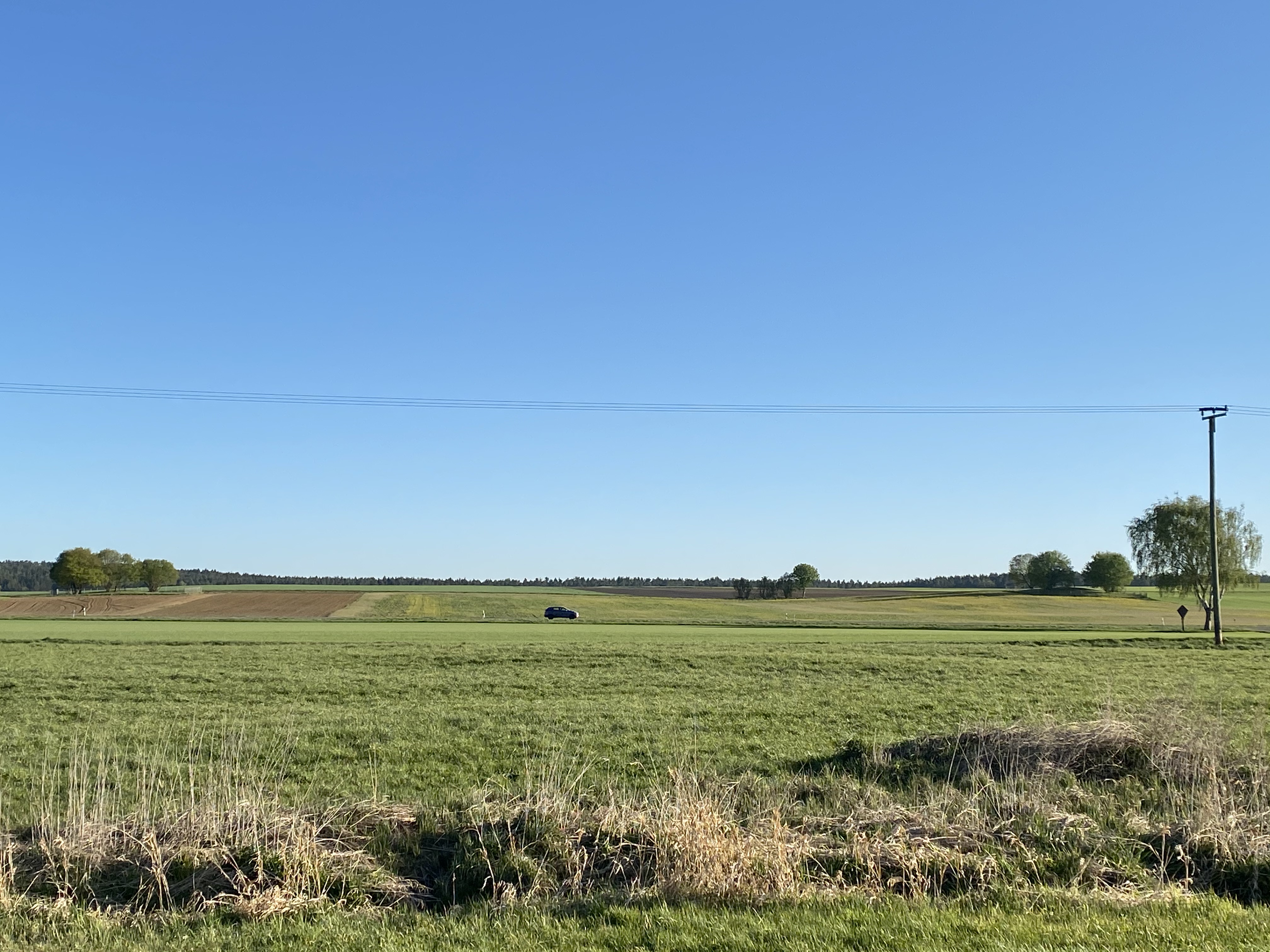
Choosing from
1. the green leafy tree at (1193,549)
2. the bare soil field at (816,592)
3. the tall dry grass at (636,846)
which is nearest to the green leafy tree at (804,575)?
the bare soil field at (816,592)

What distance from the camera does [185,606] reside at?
319ft

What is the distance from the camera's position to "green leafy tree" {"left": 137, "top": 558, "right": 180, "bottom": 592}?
165625mm

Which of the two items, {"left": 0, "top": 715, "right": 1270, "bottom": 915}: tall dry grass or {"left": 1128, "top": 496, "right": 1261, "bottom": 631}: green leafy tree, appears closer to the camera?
{"left": 0, "top": 715, "right": 1270, "bottom": 915}: tall dry grass

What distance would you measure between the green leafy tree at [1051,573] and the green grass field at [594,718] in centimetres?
12473

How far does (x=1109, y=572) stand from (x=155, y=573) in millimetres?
162144

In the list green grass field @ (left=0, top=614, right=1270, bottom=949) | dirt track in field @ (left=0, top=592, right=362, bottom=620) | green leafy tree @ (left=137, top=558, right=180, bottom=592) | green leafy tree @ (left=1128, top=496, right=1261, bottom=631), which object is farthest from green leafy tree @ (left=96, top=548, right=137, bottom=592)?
green leafy tree @ (left=1128, top=496, right=1261, bottom=631)

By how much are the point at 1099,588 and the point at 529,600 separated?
96.9 m

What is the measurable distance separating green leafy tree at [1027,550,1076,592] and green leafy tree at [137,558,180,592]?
15449cm

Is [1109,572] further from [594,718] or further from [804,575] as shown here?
[594,718]

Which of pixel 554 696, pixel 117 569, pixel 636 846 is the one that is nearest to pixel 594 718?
pixel 554 696

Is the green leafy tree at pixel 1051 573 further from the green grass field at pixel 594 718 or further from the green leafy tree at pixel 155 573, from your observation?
the green leafy tree at pixel 155 573

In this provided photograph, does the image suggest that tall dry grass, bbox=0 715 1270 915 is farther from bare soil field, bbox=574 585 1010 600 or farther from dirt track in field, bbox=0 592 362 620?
bare soil field, bbox=574 585 1010 600

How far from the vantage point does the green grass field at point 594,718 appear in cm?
704

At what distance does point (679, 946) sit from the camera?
6730mm
